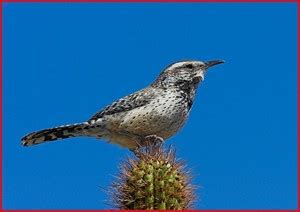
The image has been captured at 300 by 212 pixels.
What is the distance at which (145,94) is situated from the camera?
7.34 meters

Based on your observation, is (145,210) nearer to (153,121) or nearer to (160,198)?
(160,198)

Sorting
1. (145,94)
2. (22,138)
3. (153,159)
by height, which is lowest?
(153,159)

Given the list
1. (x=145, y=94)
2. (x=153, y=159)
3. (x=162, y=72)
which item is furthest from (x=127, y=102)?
(x=153, y=159)

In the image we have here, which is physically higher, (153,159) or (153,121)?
(153,121)

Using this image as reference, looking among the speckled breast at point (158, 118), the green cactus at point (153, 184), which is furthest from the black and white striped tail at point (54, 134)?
the green cactus at point (153, 184)

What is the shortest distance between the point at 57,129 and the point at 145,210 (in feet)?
9.25

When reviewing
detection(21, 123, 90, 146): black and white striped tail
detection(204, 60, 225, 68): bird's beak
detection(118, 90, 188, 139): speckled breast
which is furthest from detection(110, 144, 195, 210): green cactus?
detection(204, 60, 225, 68): bird's beak

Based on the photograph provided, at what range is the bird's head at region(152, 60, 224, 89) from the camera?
7578mm

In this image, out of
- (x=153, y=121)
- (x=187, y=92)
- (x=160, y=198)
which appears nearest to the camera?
(x=160, y=198)

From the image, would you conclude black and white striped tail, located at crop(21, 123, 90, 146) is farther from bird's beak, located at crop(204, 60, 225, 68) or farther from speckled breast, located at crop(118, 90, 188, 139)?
bird's beak, located at crop(204, 60, 225, 68)

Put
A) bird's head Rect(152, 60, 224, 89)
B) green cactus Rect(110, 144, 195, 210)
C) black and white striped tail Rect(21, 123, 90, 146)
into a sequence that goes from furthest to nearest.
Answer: bird's head Rect(152, 60, 224, 89)
black and white striped tail Rect(21, 123, 90, 146)
green cactus Rect(110, 144, 195, 210)

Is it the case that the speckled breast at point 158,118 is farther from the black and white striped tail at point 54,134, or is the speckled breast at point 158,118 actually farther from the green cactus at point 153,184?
the green cactus at point 153,184

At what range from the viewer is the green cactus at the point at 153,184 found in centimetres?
461

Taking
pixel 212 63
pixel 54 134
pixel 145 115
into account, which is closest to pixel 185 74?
pixel 212 63
